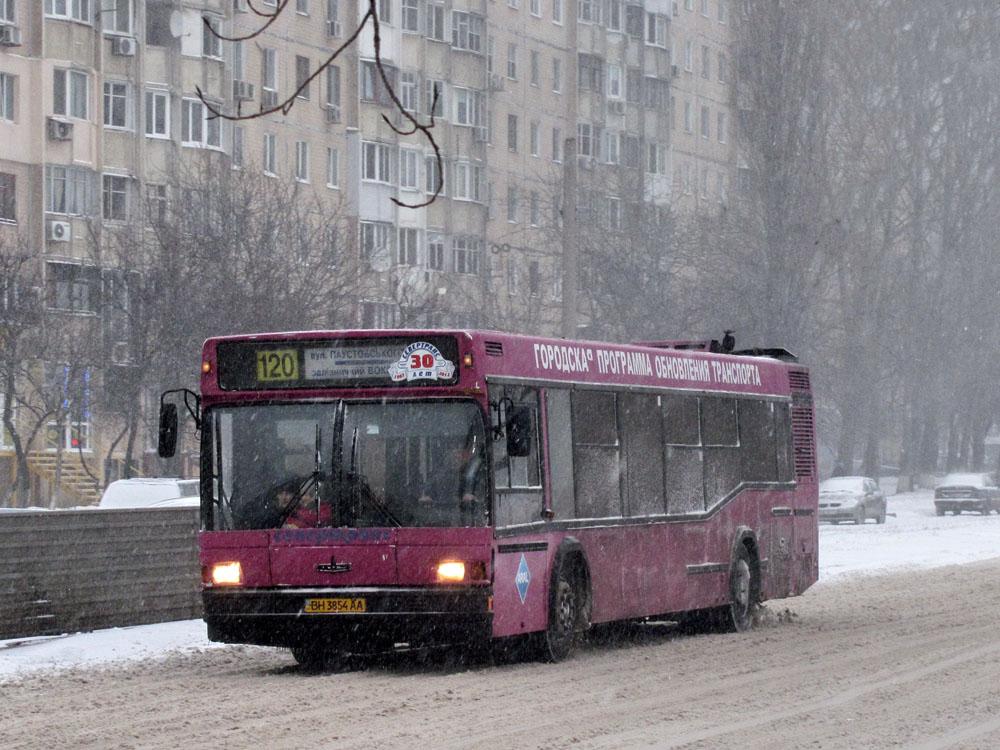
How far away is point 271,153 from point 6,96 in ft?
34.3

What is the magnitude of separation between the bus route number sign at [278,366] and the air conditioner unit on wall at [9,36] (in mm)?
39374

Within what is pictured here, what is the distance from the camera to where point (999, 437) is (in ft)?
409

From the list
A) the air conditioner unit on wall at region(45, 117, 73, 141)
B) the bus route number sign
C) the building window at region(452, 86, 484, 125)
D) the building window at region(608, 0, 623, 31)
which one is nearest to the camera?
the bus route number sign

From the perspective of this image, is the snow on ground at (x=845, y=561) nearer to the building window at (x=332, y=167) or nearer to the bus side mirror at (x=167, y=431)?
the bus side mirror at (x=167, y=431)

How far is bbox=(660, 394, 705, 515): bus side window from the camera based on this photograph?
1769 cm

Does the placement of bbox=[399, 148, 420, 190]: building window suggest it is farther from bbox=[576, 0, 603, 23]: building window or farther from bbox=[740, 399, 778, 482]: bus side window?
bbox=[740, 399, 778, 482]: bus side window

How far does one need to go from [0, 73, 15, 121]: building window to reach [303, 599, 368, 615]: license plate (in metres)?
40.7

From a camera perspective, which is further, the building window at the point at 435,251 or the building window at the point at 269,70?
the building window at the point at 435,251

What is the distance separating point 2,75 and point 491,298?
14.5 meters

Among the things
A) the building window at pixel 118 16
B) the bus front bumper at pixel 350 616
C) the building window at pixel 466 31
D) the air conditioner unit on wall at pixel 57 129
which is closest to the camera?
the bus front bumper at pixel 350 616

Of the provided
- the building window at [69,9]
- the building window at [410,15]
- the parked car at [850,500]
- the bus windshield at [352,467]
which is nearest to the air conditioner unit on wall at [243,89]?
the building window at [69,9]

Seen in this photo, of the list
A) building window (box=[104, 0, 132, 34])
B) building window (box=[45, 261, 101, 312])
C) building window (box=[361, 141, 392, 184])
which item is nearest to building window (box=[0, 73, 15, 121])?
building window (box=[104, 0, 132, 34])

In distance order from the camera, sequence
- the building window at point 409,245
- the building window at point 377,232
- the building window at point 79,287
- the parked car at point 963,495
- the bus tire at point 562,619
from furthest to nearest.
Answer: the building window at point 409,245
the building window at point 377,232
the parked car at point 963,495
the building window at point 79,287
the bus tire at point 562,619

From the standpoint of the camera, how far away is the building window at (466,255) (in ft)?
230
